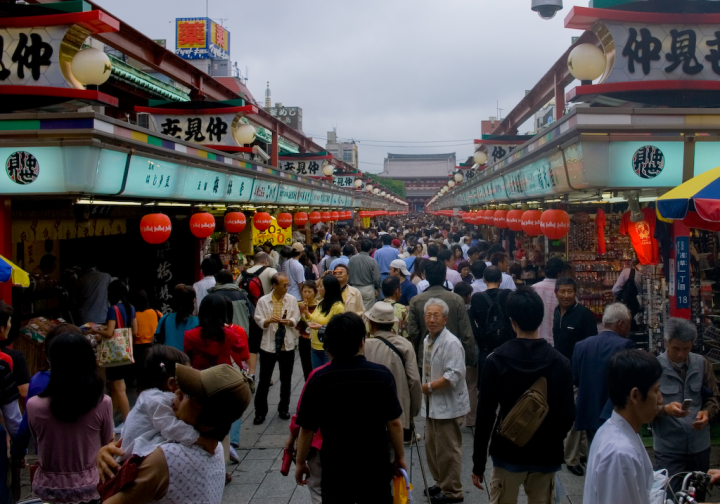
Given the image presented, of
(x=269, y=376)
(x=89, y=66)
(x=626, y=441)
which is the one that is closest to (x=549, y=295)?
(x=269, y=376)

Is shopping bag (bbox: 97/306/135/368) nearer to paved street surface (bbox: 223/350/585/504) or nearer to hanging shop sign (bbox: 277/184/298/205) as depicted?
paved street surface (bbox: 223/350/585/504)

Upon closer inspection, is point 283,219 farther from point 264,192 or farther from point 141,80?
point 141,80

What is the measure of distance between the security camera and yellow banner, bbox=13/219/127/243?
24.4ft

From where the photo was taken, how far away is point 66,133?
6.13m

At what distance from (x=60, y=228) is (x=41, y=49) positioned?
289 cm

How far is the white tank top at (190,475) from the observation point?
282 centimetres

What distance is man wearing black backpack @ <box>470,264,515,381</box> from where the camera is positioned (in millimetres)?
6809

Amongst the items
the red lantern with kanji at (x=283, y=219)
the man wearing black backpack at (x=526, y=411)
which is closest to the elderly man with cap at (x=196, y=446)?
the man wearing black backpack at (x=526, y=411)

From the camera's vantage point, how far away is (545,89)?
15.4m

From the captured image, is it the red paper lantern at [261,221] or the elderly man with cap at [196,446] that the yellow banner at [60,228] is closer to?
the red paper lantern at [261,221]

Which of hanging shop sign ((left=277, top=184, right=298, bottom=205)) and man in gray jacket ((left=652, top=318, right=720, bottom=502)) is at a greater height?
hanging shop sign ((left=277, top=184, right=298, bottom=205))

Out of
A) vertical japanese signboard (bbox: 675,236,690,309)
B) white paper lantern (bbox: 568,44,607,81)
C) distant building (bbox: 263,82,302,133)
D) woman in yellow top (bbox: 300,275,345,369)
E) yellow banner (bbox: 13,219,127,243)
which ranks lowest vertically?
woman in yellow top (bbox: 300,275,345,369)

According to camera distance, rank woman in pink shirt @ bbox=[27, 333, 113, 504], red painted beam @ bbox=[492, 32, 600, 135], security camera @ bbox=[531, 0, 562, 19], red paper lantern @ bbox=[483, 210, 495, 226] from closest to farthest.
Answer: woman in pink shirt @ bbox=[27, 333, 113, 504] < security camera @ bbox=[531, 0, 562, 19] < red painted beam @ bbox=[492, 32, 600, 135] < red paper lantern @ bbox=[483, 210, 495, 226]

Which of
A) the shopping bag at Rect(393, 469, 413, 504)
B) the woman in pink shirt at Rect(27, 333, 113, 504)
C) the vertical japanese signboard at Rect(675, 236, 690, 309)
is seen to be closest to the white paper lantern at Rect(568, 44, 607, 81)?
the vertical japanese signboard at Rect(675, 236, 690, 309)
